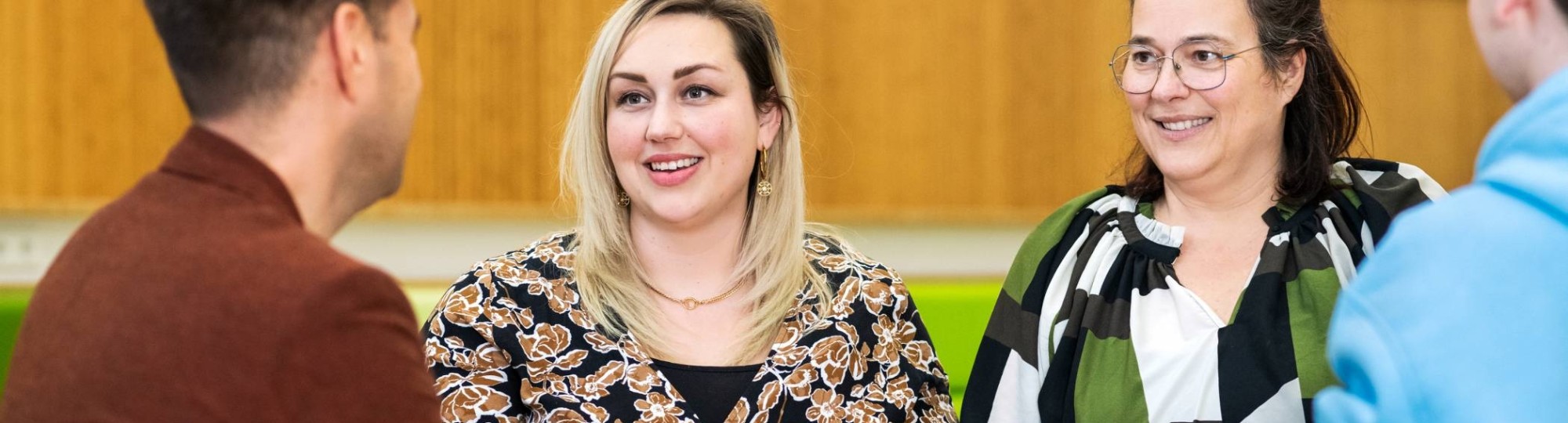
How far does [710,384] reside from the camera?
7.22 ft

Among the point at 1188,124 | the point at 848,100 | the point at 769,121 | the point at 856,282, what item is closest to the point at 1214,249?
the point at 1188,124

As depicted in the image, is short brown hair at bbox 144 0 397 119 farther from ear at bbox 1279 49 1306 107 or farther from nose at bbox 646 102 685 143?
ear at bbox 1279 49 1306 107

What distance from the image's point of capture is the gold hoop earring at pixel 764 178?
8.12 feet

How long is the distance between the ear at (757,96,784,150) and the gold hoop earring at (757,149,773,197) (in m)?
0.03

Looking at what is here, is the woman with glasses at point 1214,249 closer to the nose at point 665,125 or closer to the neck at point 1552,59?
the nose at point 665,125

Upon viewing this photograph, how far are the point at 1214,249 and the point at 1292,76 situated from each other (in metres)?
0.28

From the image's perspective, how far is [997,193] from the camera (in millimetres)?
5195

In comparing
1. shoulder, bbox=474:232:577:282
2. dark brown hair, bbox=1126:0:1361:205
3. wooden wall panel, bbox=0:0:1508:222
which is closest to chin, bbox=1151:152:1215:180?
dark brown hair, bbox=1126:0:1361:205

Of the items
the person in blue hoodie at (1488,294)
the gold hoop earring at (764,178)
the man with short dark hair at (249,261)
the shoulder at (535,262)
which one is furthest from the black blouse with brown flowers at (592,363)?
the person in blue hoodie at (1488,294)

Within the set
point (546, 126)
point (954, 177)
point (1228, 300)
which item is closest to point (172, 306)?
point (1228, 300)

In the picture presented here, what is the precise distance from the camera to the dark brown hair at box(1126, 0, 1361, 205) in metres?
2.08

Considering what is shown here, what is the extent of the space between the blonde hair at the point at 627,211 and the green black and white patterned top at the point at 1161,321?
1.15ft

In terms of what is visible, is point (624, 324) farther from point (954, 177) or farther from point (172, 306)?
point (954, 177)

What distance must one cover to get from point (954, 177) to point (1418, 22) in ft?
6.96
